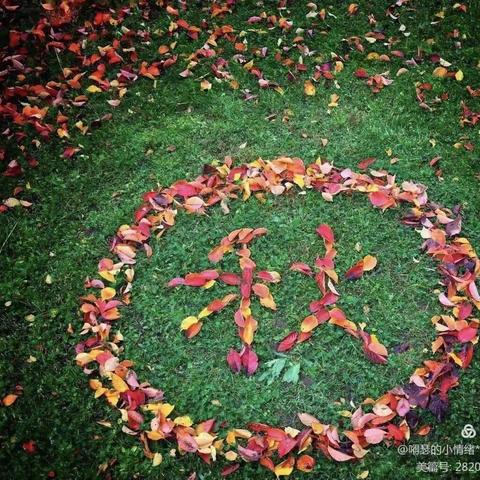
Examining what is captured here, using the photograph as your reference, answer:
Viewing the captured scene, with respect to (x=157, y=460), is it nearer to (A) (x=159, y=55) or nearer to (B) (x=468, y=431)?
(B) (x=468, y=431)

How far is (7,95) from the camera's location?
4.53 metres

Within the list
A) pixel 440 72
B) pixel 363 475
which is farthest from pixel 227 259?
pixel 440 72

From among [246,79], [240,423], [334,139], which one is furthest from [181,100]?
[240,423]

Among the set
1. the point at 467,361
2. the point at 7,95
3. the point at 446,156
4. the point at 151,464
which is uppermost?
the point at 7,95

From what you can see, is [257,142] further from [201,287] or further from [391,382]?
[391,382]

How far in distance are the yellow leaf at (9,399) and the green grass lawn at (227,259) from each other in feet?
0.09

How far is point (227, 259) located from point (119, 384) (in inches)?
41.2

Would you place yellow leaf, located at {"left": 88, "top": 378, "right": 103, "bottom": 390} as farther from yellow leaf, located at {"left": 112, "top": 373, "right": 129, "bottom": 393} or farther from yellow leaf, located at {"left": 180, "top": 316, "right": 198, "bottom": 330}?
yellow leaf, located at {"left": 180, "top": 316, "right": 198, "bottom": 330}

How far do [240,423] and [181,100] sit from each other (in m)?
2.89

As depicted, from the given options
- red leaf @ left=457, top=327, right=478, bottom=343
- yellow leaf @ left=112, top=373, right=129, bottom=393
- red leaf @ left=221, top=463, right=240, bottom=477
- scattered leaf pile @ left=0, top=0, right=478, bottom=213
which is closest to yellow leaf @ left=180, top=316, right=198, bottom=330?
yellow leaf @ left=112, top=373, right=129, bottom=393

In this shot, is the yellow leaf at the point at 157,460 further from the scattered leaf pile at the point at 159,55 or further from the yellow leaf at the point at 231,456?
the scattered leaf pile at the point at 159,55

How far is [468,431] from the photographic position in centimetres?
272

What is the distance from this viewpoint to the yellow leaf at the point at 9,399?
9.53 ft

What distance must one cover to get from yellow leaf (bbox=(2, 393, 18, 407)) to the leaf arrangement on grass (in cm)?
41
